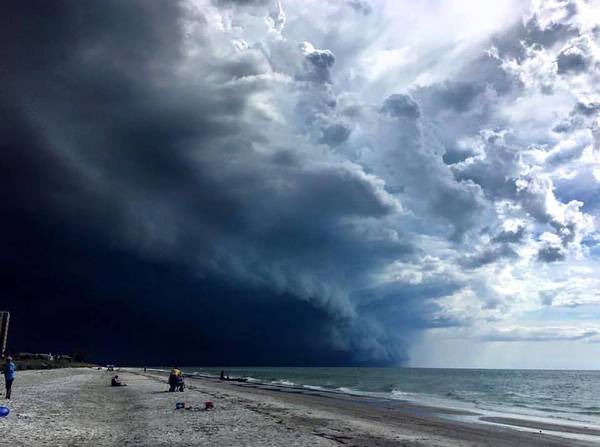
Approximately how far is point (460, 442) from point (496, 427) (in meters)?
12.5

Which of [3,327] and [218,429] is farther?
[3,327]

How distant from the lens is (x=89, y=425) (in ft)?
79.9

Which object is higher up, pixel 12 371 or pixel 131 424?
pixel 12 371

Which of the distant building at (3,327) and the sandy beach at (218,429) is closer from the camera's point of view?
the sandy beach at (218,429)

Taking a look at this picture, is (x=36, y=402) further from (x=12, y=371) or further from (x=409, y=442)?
(x=409, y=442)

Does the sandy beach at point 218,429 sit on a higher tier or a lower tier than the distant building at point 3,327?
lower

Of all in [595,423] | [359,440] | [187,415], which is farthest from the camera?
[595,423]

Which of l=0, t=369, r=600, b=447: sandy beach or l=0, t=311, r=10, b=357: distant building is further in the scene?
l=0, t=311, r=10, b=357: distant building

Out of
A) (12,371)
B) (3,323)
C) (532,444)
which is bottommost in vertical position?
(532,444)

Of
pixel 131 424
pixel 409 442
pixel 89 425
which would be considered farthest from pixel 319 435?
pixel 89 425

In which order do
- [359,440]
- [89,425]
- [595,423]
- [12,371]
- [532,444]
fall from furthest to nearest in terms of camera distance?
[595,423]
[12,371]
[532,444]
[89,425]
[359,440]

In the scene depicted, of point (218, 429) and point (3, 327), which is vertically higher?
point (3, 327)

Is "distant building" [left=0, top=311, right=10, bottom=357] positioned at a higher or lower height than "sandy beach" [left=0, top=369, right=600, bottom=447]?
higher

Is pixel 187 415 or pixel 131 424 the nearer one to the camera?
pixel 131 424
